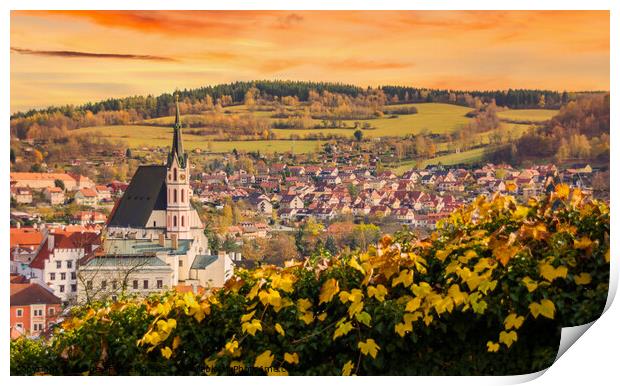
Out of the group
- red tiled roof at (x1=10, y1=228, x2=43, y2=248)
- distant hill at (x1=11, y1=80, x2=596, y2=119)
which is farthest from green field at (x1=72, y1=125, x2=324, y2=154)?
red tiled roof at (x1=10, y1=228, x2=43, y2=248)

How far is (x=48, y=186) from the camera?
4.68 metres

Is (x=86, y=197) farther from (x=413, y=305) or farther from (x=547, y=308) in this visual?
(x=547, y=308)

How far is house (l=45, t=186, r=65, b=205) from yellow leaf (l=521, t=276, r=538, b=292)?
279 centimetres

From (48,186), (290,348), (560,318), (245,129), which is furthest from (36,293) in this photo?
(560,318)

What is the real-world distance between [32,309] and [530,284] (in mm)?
2901

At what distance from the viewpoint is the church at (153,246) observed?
15.4 ft

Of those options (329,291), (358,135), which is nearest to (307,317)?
(329,291)

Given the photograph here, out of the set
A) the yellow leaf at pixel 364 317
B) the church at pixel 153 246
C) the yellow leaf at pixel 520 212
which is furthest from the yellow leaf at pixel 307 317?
the church at pixel 153 246

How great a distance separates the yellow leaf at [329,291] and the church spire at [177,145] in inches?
69.3

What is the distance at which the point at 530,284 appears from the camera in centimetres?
325

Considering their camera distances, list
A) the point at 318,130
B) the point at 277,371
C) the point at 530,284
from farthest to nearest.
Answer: the point at 318,130
the point at 277,371
the point at 530,284

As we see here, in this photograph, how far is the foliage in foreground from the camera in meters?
3.32

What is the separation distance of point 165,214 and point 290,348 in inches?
63.9

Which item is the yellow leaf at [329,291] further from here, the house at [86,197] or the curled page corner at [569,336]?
the house at [86,197]
